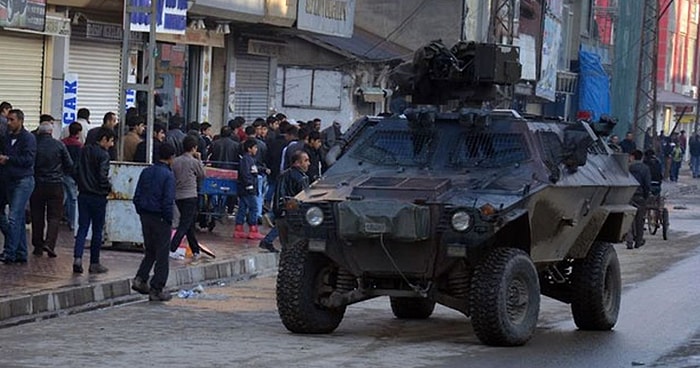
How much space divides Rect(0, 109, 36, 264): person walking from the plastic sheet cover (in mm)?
40850

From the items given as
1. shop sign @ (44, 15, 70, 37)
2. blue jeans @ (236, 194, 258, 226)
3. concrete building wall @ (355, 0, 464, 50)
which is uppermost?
concrete building wall @ (355, 0, 464, 50)

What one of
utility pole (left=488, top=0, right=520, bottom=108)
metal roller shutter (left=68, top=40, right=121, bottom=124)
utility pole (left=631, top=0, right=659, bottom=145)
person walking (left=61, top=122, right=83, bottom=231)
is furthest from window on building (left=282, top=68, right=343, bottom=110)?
person walking (left=61, top=122, right=83, bottom=231)

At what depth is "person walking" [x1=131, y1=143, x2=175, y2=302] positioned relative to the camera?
16.5 meters

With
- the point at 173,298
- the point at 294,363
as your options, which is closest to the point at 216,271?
the point at 173,298

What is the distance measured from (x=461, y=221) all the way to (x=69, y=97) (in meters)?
15.3

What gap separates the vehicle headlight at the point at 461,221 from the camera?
518 inches

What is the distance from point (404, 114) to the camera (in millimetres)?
15039

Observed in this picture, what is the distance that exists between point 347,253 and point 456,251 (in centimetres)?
103

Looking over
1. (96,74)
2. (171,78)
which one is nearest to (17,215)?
(96,74)

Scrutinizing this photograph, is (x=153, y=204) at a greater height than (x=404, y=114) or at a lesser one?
lesser

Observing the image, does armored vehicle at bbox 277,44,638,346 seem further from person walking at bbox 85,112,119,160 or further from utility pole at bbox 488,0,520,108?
utility pole at bbox 488,0,520,108

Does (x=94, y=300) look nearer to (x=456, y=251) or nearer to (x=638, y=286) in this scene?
(x=456, y=251)

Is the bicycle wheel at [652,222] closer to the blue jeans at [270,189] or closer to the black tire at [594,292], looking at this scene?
the blue jeans at [270,189]

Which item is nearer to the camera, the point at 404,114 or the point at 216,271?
the point at 404,114
